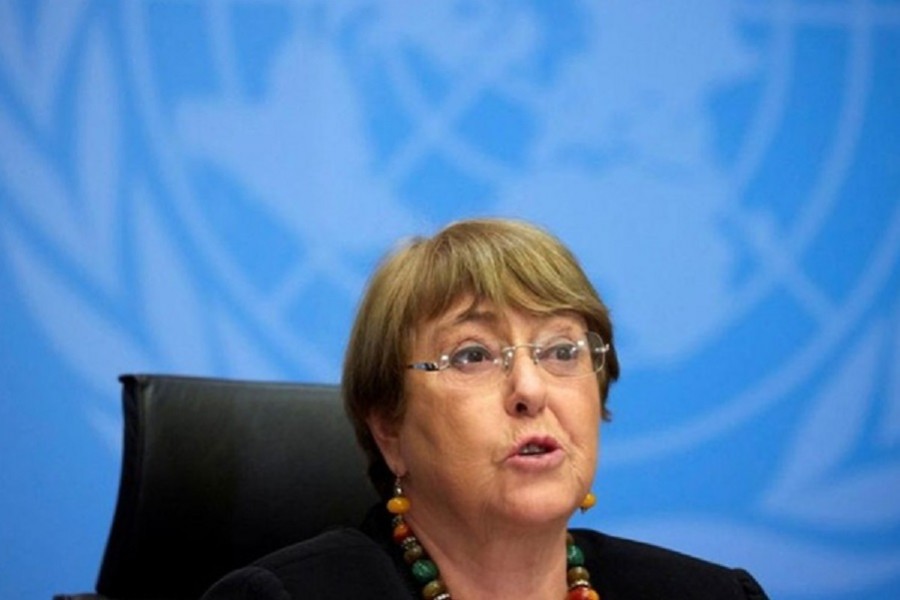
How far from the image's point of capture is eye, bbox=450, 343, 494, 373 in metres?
1.68

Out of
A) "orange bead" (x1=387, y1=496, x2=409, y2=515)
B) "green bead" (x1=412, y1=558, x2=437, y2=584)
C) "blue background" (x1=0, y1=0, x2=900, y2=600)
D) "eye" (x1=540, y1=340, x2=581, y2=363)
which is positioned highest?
"blue background" (x1=0, y1=0, x2=900, y2=600)

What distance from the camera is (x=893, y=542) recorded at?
10.3ft

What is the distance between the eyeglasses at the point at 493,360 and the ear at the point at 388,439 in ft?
0.32

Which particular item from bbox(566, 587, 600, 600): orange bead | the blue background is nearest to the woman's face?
bbox(566, 587, 600, 600): orange bead

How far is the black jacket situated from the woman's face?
0.29 feet

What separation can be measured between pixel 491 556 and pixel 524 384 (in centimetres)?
22

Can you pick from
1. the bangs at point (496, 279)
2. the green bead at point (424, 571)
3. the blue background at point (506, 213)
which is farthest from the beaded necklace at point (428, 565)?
the blue background at point (506, 213)

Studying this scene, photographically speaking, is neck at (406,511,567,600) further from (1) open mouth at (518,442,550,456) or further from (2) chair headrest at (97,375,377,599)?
(2) chair headrest at (97,375,377,599)

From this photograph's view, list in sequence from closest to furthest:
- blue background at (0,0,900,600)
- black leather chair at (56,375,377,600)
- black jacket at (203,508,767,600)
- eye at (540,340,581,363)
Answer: black jacket at (203,508,767,600), eye at (540,340,581,363), black leather chair at (56,375,377,600), blue background at (0,0,900,600)

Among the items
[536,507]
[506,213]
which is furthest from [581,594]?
[506,213]

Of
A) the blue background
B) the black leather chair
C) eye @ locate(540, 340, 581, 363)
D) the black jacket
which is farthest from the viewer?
the blue background

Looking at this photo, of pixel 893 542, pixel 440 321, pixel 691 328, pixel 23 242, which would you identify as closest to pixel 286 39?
pixel 23 242

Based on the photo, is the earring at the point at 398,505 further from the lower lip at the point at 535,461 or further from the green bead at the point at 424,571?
the lower lip at the point at 535,461

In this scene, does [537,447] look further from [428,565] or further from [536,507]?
[428,565]
